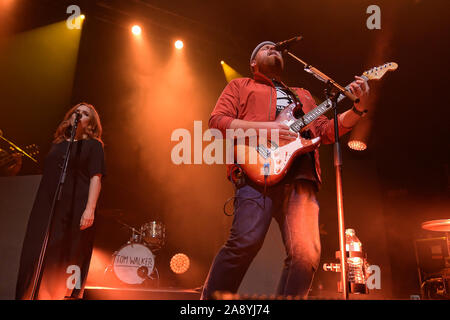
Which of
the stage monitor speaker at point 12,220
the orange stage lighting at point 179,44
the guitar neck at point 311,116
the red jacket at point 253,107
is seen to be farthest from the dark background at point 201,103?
the guitar neck at point 311,116

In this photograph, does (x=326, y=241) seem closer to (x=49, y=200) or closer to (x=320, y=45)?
(x=320, y=45)

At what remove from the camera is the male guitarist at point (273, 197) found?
1.92 m

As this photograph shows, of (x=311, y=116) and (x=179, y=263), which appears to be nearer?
(x=311, y=116)

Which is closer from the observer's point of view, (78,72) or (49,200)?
(49,200)

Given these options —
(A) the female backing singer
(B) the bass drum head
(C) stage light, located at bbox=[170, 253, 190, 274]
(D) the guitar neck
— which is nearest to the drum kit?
(B) the bass drum head

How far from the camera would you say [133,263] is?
5.29 m

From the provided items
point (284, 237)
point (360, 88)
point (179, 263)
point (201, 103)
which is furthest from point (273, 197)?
point (201, 103)

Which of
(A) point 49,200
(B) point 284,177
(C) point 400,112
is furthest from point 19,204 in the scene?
(C) point 400,112

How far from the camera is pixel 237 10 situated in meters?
5.47

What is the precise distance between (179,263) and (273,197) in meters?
4.67

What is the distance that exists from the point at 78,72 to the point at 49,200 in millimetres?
4361

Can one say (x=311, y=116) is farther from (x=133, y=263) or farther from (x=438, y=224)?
(x=133, y=263)

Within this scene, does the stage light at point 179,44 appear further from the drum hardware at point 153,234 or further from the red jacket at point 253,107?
the red jacket at point 253,107
